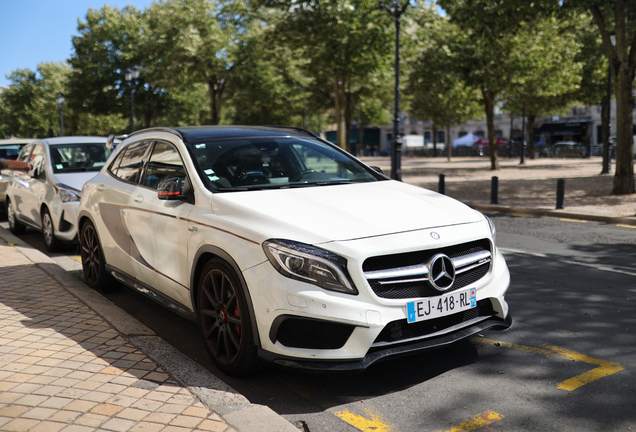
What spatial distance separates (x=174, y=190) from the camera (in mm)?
4320

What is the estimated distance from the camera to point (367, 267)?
3373 millimetres

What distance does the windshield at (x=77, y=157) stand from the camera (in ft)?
30.3

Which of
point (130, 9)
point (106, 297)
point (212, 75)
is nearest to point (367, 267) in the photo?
point (106, 297)

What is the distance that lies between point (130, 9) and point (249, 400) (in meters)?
45.0

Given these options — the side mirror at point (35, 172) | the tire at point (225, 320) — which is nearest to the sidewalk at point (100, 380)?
the tire at point (225, 320)

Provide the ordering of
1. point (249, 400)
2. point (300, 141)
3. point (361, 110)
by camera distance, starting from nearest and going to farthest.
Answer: point (249, 400) < point (300, 141) < point (361, 110)

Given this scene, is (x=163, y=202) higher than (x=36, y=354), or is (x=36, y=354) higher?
(x=163, y=202)

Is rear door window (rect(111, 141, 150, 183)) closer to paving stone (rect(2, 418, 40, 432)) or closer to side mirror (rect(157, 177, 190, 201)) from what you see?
side mirror (rect(157, 177, 190, 201))

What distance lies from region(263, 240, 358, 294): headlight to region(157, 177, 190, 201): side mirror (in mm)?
1217

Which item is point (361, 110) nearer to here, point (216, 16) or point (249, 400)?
point (216, 16)

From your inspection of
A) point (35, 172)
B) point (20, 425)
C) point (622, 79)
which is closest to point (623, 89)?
point (622, 79)

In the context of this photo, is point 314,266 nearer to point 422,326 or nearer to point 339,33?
point 422,326

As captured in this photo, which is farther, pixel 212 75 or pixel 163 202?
pixel 212 75

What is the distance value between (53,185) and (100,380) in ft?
18.8
